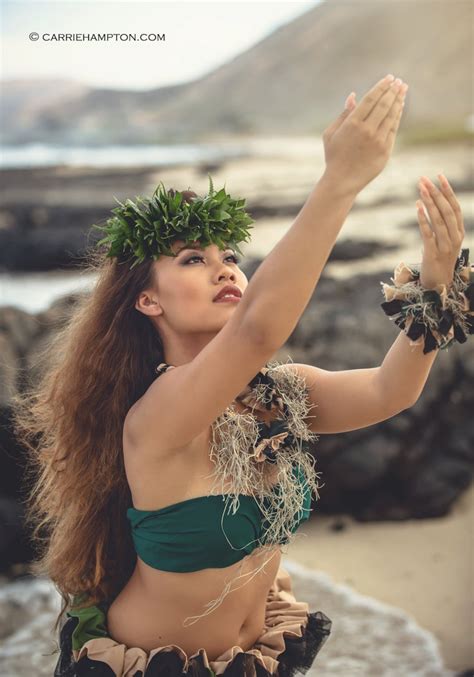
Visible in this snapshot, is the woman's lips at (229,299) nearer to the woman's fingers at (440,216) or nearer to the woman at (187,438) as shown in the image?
the woman at (187,438)

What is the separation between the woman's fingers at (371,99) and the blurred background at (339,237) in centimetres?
114

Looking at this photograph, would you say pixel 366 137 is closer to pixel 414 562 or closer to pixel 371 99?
pixel 371 99

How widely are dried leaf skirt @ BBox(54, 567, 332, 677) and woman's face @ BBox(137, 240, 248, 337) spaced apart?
0.56m

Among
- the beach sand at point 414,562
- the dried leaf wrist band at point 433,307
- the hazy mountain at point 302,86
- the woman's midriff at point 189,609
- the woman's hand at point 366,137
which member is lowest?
the beach sand at point 414,562

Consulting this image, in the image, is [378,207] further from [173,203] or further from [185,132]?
[173,203]

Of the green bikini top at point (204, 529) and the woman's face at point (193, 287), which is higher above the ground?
the woman's face at point (193, 287)

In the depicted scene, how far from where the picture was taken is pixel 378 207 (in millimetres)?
5402

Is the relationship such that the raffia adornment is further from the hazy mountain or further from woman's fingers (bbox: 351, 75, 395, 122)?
the hazy mountain

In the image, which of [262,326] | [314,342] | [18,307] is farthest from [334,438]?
[262,326]

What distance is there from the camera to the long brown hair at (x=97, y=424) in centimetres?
152

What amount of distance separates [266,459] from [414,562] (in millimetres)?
2222

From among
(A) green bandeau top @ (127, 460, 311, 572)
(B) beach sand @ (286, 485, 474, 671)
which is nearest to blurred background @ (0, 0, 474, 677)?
(B) beach sand @ (286, 485, 474, 671)

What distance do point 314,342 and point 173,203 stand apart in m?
2.36

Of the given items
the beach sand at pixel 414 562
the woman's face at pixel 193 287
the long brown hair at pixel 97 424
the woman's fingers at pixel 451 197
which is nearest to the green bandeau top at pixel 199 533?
the long brown hair at pixel 97 424
